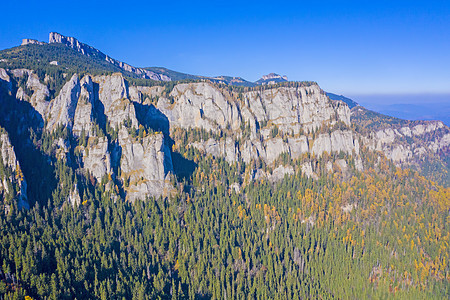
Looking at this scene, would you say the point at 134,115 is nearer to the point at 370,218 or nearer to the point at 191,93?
the point at 191,93

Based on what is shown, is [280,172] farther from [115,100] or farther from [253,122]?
[115,100]

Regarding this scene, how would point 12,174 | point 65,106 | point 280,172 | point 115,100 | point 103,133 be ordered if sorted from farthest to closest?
point 280,172 < point 115,100 < point 65,106 < point 103,133 < point 12,174

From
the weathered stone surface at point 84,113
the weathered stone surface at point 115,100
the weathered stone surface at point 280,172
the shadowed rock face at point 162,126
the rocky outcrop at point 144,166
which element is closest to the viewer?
the rocky outcrop at point 144,166

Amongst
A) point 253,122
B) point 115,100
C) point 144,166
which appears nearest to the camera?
point 144,166

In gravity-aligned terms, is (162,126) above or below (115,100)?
below

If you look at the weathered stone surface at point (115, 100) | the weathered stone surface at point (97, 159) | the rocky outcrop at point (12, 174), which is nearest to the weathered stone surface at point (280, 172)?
the weathered stone surface at point (115, 100)

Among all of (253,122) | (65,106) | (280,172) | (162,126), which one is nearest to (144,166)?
(162,126)

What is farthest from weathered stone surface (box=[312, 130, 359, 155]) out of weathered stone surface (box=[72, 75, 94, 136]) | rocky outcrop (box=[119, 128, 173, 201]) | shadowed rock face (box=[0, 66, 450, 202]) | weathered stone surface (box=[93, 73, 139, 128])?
weathered stone surface (box=[72, 75, 94, 136])

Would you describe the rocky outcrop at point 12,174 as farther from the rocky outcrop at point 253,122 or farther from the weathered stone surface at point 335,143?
the weathered stone surface at point 335,143

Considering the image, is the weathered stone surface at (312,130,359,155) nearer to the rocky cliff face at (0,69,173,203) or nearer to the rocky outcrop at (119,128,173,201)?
the rocky cliff face at (0,69,173,203)

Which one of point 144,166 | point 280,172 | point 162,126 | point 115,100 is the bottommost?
point 280,172

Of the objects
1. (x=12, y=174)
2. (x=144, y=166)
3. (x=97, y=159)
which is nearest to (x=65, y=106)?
(x=97, y=159)

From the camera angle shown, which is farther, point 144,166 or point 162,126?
point 162,126
